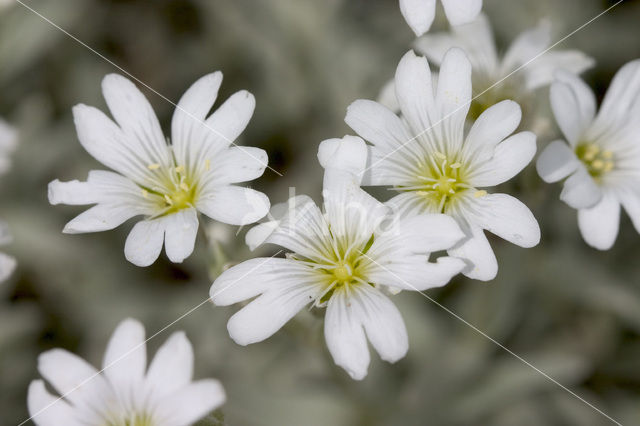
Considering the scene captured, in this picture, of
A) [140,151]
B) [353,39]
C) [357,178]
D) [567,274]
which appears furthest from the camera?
[353,39]

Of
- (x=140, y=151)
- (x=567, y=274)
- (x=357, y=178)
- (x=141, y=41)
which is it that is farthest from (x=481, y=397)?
(x=141, y=41)

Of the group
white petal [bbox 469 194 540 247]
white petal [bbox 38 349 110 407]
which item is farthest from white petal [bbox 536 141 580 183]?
white petal [bbox 38 349 110 407]

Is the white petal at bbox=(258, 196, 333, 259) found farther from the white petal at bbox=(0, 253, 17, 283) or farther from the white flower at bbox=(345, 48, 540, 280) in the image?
the white petal at bbox=(0, 253, 17, 283)

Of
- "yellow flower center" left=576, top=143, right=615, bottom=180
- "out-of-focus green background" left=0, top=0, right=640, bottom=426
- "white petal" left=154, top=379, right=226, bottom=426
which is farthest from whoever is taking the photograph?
"out-of-focus green background" left=0, top=0, right=640, bottom=426

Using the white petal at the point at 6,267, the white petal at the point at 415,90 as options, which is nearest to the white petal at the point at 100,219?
the white petal at the point at 6,267

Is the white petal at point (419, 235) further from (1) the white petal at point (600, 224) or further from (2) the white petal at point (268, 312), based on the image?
(1) the white petal at point (600, 224)

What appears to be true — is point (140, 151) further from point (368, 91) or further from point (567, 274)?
point (567, 274)
